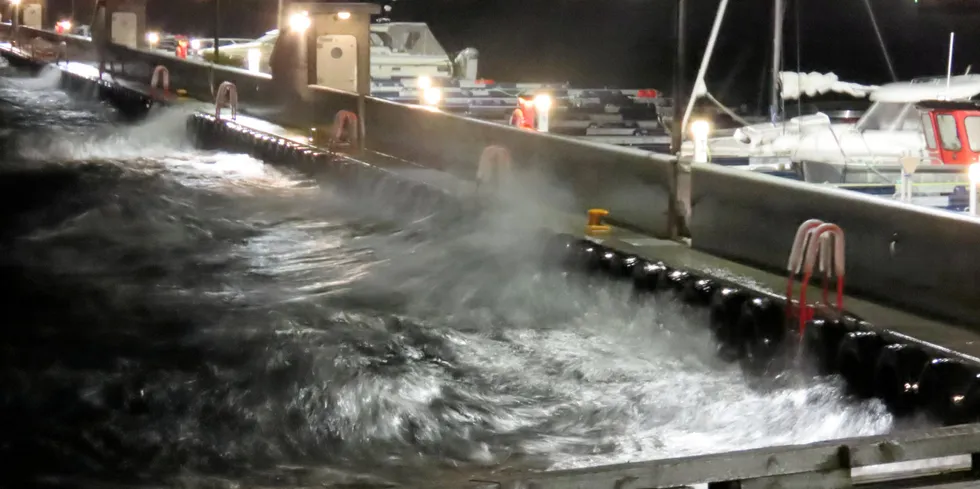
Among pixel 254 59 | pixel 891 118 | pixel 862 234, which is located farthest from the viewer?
pixel 254 59

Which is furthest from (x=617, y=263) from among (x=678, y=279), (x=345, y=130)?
(x=345, y=130)

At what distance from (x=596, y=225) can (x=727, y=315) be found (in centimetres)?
304

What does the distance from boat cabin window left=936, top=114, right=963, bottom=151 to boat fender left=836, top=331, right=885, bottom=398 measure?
1038 cm

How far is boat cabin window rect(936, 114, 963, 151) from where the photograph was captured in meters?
18.2

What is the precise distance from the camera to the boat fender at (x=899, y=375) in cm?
820

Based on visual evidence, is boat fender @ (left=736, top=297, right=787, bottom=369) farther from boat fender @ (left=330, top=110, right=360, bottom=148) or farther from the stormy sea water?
boat fender @ (left=330, top=110, right=360, bottom=148)

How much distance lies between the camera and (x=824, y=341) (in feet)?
29.7

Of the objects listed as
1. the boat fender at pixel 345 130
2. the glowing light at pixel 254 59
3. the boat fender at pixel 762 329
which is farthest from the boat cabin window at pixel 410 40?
the boat fender at pixel 762 329

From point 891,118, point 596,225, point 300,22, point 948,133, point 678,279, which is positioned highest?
point 300,22

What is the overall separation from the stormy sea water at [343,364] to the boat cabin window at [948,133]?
7647 mm

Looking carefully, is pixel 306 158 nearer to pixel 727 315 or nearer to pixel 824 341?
pixel 727 315

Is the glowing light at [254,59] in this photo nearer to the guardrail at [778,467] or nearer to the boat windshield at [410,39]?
the boat windshield at [410,39]

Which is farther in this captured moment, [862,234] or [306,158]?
[306,158]

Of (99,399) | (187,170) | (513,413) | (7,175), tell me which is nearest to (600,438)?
(513,413)
